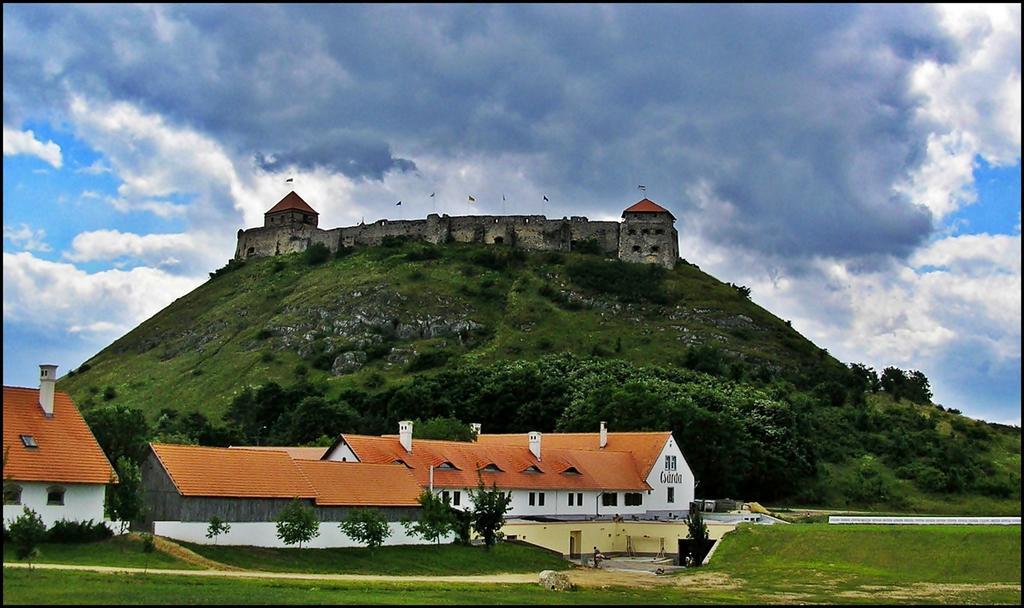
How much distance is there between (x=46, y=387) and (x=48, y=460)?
4084 millimetres

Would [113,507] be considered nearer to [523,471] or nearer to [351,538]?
[351,538]

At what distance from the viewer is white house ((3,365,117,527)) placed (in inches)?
1628

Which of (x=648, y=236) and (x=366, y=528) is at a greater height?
(x=648, y=236)

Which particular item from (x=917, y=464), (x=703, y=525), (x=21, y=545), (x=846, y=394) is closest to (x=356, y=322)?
(x=846, y=394)

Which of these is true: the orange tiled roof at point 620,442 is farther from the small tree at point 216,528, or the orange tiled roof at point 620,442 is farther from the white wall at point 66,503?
the white wall at point 66,503

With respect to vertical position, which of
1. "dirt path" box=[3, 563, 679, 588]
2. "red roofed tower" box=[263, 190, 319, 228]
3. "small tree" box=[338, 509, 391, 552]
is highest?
"red roofed tower" box=[263, 190, 319, 228]

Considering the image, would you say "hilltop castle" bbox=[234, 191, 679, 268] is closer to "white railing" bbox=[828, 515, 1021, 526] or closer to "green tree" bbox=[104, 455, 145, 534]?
"white railing" bbox=[828, 515, 1021, 526]

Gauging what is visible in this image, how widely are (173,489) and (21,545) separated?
9.99 metres

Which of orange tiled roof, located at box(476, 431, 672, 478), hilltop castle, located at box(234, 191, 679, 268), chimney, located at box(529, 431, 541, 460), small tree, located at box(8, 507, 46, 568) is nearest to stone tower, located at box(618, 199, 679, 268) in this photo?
hilltop castle, located at box(234, 191, 679, 268)

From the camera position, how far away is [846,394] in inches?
4796

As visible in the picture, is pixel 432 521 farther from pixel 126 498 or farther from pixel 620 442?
pixel 620 442

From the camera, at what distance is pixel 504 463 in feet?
224

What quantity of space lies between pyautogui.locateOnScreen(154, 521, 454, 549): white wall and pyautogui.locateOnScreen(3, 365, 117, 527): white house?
10.7 ft

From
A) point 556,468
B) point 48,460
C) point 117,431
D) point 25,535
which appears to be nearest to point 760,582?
point 556,468
